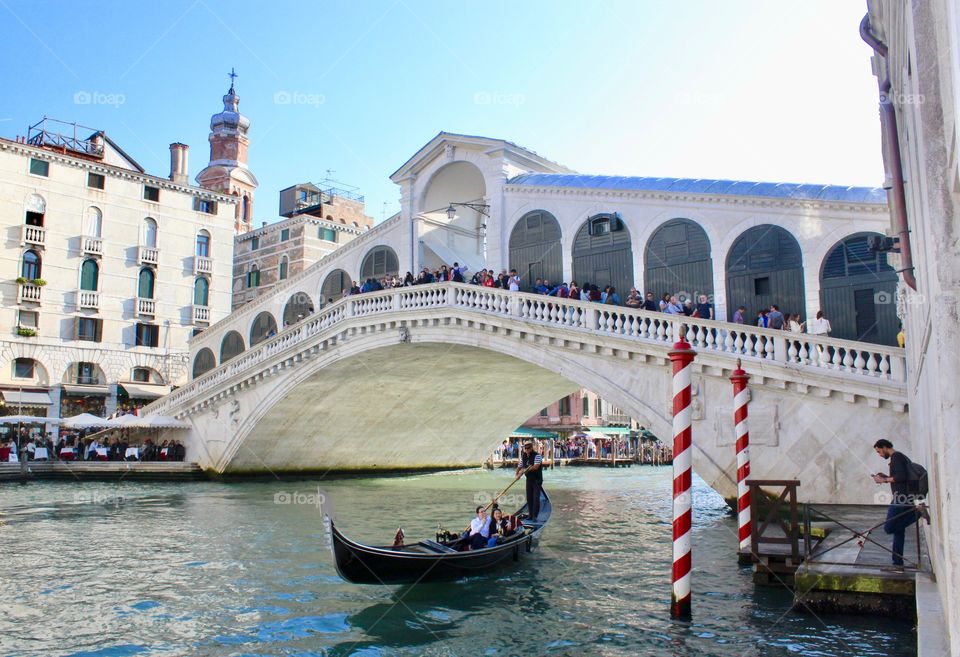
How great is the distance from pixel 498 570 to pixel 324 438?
14.3 meters

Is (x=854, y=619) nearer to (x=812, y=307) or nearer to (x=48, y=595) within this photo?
(x=48, y=595)

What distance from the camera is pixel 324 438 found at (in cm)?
2208

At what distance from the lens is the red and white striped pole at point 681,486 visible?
21.2 feet

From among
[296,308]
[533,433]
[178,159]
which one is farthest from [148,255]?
[533,433]

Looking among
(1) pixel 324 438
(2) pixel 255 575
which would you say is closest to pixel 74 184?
(1) pixel 324 438

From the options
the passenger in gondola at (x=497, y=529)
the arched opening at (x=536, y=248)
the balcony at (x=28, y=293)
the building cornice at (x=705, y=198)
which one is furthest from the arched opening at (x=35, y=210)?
the passenger in gondola at (x=497, y=529)

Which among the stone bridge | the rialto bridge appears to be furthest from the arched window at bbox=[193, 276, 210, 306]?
the rialto bridge

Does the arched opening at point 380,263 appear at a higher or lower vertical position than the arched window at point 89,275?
lower

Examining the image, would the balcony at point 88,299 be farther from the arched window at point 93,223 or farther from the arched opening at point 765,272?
the arched opening at point 765,272

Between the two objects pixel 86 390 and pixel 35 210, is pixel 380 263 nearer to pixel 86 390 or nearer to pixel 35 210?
pixel 86 390

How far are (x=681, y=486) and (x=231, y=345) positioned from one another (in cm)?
2039

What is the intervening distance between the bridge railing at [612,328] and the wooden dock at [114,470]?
2638 mm

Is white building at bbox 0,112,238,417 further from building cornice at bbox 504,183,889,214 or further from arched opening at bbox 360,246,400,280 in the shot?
building cornice at bbox 504,183,889,214

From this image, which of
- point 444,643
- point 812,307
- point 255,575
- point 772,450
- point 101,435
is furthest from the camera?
point 101,435
